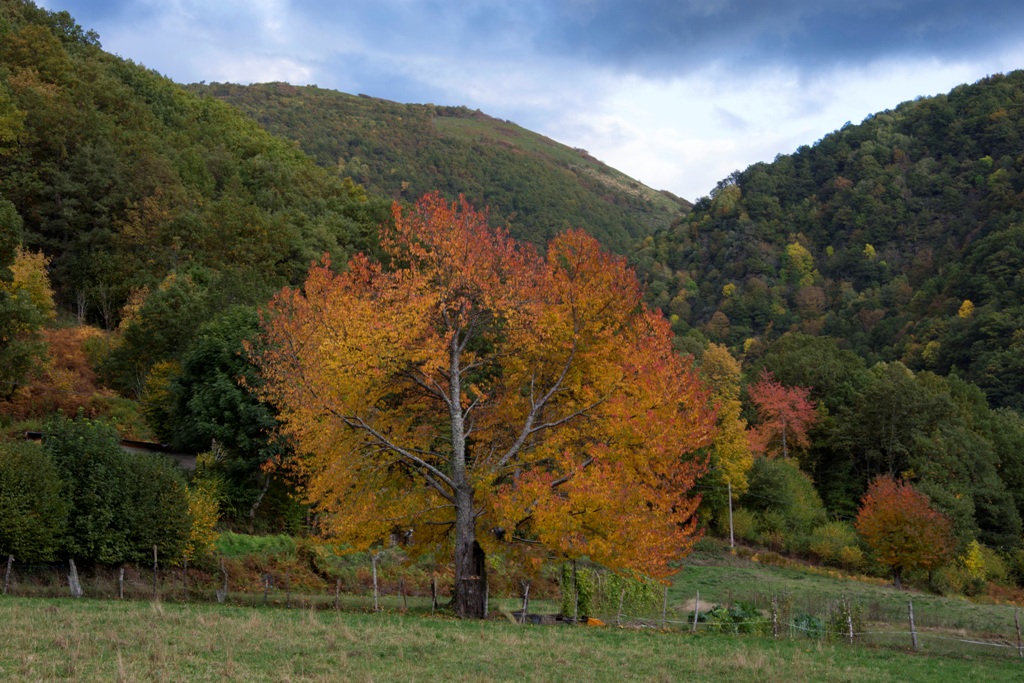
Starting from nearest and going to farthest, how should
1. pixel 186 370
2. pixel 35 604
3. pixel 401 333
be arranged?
pixel 35 604 → pixel 401 333 → pixel 186 370

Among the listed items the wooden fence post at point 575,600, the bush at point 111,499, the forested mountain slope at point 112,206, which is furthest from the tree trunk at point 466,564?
the forested mountain slope at point 112,206

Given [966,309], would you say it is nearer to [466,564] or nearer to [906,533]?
[906,533]

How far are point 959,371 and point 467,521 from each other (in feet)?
333

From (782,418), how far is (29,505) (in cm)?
6722

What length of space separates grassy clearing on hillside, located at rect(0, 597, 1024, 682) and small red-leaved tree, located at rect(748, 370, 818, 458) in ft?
181

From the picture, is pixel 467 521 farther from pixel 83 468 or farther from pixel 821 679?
pixel 83 468

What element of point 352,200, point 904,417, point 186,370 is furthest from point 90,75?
point 904,417

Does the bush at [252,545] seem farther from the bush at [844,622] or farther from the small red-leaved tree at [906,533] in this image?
the small red-leaved tree at [906,533]

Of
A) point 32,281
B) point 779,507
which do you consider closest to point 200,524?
point 32,281

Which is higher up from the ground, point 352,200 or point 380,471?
point 352,200

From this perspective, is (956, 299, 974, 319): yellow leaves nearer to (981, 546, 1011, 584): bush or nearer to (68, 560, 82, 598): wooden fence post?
(981, 546, 1011, 584): bush

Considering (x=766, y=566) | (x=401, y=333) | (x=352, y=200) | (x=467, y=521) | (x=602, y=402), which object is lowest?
(x=766, y=566)

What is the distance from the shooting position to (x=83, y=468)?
27.5 metres

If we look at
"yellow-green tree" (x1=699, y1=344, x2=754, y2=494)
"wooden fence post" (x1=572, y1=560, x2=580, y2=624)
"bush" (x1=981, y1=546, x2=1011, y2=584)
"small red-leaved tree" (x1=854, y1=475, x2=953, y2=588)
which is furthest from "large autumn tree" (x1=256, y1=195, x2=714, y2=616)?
"bush" (x1=981, y1=546, x2=1011, y2=584)
